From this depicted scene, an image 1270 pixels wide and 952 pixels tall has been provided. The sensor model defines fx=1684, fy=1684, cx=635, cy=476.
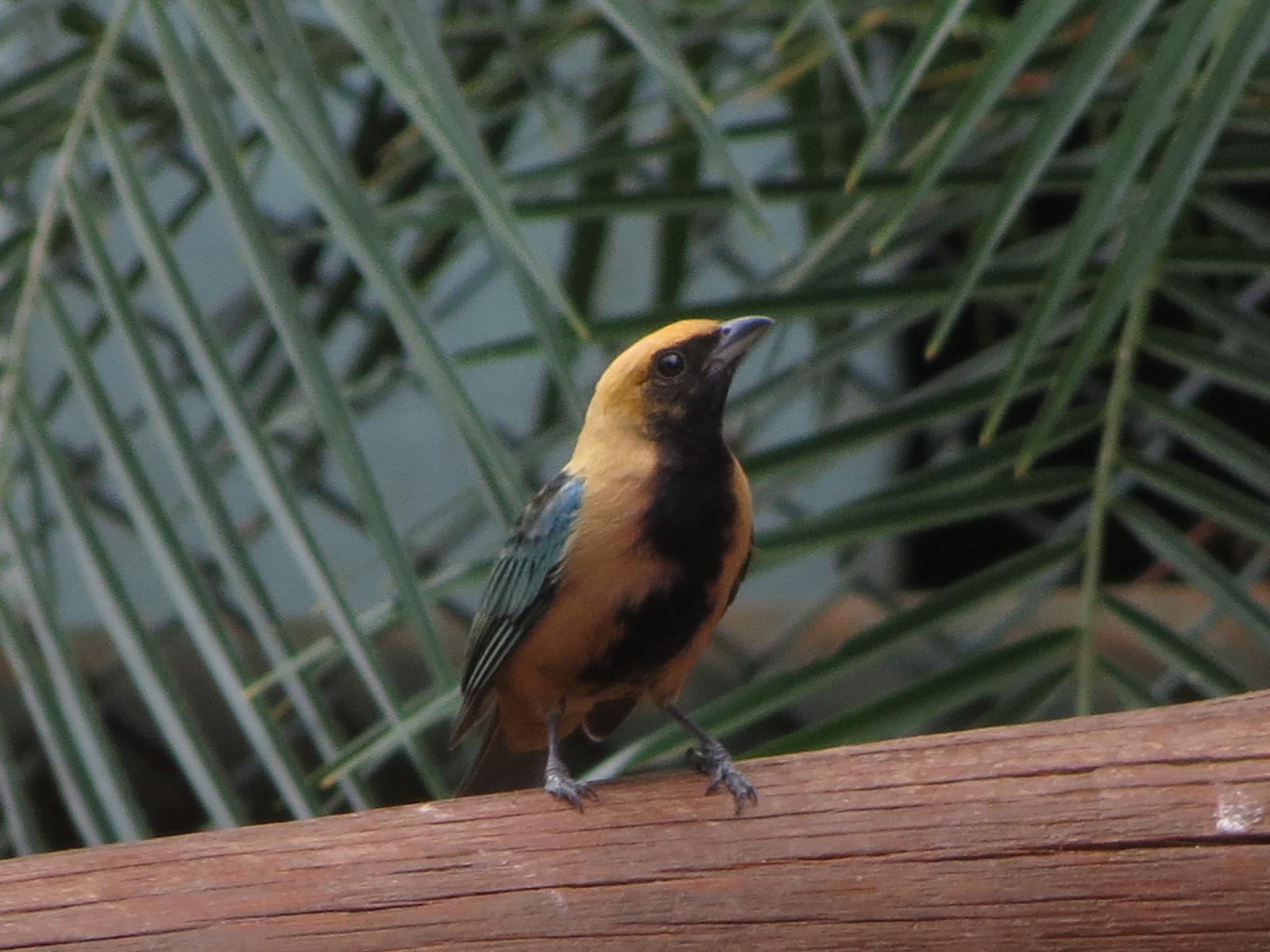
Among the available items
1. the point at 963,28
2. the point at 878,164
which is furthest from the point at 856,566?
the point at 963,28

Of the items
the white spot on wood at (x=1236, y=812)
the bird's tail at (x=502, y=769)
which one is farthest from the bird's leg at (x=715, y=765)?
the white spot on wood at (x=1236, y=812)

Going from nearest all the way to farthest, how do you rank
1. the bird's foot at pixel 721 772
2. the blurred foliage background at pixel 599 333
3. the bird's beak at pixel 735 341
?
the bird's foot at pixel 721 772 → the blurred foliage background at pixel 599 333 → the bird's beak at pixel 735 341

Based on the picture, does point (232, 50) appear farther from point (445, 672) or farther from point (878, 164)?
point (878, 164)

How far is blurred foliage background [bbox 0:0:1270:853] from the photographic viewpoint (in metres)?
1.54

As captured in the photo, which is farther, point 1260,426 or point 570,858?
point 1260,426

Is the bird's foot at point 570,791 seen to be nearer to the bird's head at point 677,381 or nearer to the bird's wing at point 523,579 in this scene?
the bird's wing at point 523,579

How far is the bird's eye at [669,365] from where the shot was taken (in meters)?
1.85

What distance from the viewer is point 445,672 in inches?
63.6

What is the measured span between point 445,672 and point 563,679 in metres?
0.24

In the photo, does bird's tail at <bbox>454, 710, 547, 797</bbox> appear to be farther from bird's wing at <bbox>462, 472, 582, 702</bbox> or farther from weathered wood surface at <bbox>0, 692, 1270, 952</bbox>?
weathered wood surface at <bbox>0, 692, 1270, 952</bbox>

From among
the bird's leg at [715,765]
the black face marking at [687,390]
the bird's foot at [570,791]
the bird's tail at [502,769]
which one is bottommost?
the bird's tail at [502,769]

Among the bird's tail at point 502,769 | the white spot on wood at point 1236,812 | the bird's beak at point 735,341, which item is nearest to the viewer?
the white spot on wood at point 1236,812

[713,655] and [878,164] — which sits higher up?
[878,164]

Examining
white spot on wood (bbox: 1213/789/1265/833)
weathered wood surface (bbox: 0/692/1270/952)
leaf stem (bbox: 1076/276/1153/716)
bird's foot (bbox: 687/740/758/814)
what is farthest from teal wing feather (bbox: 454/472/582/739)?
white spot on wood (bbox: 1213/789/1265/833)
